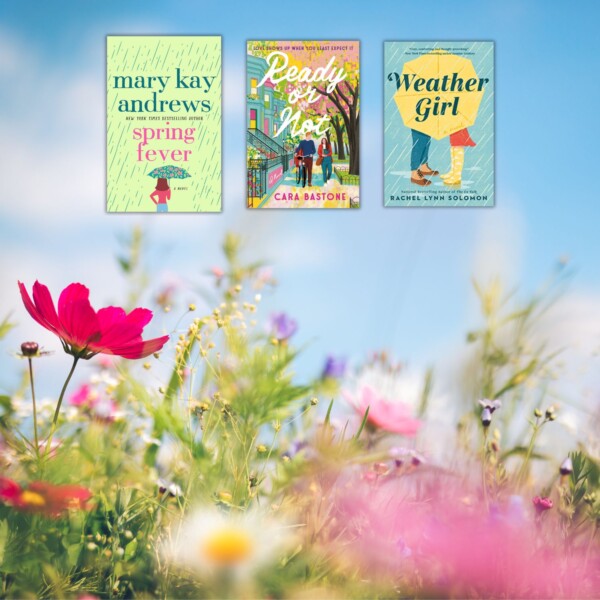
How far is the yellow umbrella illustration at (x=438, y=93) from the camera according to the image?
4.71 feet

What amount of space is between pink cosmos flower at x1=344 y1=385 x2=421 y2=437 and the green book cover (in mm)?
808

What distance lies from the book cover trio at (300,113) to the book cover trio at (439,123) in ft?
0.28

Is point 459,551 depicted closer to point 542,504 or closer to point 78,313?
point 542,504

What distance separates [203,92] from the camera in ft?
4.54

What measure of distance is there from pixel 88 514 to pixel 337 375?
37 cm

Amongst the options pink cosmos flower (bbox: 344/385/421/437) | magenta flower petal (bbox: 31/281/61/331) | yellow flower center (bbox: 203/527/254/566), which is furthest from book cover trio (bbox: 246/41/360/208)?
yellow flower center (bbox: 203/527/254/566)

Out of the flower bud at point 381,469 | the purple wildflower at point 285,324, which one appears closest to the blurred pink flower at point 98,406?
the purple wildflower at point 285,324

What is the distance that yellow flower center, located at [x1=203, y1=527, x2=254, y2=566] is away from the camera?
328 mm

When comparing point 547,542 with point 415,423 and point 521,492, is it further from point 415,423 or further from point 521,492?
point 415,423

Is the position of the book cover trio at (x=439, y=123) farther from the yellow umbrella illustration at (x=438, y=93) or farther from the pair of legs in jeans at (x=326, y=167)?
the pair of legs in jeans at (x=326, y=167)

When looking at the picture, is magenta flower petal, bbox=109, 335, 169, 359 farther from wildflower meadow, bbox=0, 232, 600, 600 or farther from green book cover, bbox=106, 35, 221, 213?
green book cover, bbox=106, 35, 221, 213

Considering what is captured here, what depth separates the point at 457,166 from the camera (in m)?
1.48

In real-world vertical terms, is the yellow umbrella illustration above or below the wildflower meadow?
above

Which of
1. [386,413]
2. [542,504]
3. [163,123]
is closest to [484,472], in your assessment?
[542,504]
